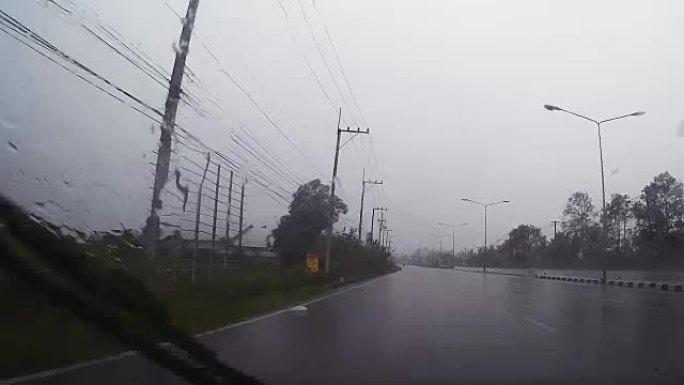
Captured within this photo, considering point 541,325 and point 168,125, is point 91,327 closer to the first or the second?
point 168,125

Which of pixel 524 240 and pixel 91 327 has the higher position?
pixel 524 240

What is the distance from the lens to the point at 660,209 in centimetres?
6681

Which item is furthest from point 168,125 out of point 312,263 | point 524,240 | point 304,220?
point 524,240

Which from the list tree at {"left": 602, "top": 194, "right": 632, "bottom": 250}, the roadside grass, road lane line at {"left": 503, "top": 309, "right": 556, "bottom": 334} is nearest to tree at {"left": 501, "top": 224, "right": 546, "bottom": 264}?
tree at {"left": 602, "top": 194, "right": 632, "bottom": 250}

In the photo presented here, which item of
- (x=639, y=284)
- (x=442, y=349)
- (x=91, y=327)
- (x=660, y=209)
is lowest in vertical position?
(x=442, y=349)

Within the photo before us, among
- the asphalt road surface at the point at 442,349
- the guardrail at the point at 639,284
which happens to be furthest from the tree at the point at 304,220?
the asphalt road surface at the point at 442,349

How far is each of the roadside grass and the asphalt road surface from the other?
528 mm

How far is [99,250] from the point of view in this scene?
8.82 meters

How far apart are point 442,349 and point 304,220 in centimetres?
3484

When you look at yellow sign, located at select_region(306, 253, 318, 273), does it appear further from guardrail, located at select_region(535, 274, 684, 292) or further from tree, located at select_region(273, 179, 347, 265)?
guardrail, located at select_region(535, 274, 684, 292)

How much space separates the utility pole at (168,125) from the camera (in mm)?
13578

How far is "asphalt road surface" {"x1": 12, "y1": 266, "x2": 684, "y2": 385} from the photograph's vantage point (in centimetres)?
796

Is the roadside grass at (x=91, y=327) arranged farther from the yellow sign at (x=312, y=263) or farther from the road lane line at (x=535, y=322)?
the yellow sign at (x=312, y=263)

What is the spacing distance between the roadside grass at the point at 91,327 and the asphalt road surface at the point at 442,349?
528 mm
